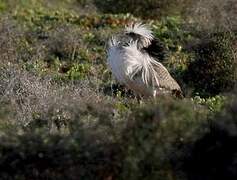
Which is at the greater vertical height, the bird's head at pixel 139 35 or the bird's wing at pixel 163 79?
the bird's head at pixel 139 35

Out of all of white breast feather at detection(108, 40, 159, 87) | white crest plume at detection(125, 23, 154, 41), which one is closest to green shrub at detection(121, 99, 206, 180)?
white breast feather at detection(108, 40, 159, 87)

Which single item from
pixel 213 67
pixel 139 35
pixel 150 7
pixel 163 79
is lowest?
pixel 163 79

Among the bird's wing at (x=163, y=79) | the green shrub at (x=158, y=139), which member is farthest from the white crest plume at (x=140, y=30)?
the green shrub at (x=158, y=139)

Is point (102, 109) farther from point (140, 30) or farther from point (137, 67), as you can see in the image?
point (140, 30)

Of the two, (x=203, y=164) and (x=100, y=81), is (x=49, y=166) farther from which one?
(x=100, y=81)

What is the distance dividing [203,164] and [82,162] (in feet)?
3.07

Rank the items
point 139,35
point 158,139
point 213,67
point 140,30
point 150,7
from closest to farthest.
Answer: point 158,139, point 139,35, point 140,30, point 213,67, point 150,7

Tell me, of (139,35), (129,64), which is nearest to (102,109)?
(129,64)

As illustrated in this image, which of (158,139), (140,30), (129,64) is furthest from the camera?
(140,30)

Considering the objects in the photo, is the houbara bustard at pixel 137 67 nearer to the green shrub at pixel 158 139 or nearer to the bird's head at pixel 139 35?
the bird's head at pixel 139 35

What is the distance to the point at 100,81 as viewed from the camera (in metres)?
11.8

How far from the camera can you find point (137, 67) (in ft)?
32.5

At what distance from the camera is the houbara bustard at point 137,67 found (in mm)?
9859

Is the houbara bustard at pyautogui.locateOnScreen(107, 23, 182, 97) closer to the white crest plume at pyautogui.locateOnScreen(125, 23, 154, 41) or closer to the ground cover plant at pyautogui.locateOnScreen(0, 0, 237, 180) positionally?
the white crest plume at pyautogui.locateOnScreen(125, 23, 154, 41)
